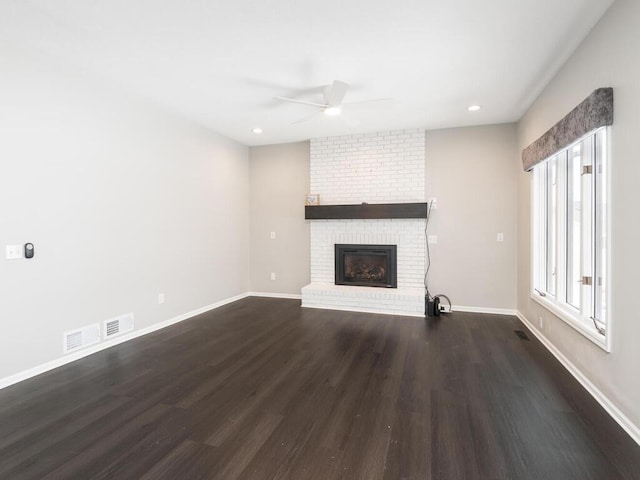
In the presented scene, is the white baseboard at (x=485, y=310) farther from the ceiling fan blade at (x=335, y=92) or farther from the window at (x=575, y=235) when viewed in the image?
the ceiling fan blade at (x=335, y=92)

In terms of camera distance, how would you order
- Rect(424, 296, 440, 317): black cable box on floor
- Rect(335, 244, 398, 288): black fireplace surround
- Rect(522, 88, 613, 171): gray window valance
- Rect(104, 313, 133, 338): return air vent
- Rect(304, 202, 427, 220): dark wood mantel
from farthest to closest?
Rect(335, 244, 398, 288): black fireplace surround, Rect(304, 202, 427, 220): dark wood mantel, Rect(424, 296, 440, 317): black cable box on floor, Rect(104, 313, 133, 338): return air vent, Rect(522, 88, 613, 171): gray window valance

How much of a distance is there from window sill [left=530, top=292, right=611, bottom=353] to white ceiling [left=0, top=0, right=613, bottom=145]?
2303 millimetres

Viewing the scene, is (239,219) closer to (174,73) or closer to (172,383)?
(174,73)

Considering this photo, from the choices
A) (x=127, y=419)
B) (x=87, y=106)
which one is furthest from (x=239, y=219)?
(x=127, y=419)

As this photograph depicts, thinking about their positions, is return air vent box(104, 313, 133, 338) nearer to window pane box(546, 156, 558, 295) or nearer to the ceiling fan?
the ceiling fan

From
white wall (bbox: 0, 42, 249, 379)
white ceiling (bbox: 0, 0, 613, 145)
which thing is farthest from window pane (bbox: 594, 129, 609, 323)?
white wall (bbox: 0, 42, 249, 379)

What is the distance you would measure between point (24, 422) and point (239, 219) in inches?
154

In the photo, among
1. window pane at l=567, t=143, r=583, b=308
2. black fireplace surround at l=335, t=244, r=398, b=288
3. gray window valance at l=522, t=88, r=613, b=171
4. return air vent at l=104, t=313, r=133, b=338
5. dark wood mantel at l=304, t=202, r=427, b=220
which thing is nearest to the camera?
gray window valance at l=522, t=88, r=613, b=171

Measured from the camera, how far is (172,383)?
2568 mm

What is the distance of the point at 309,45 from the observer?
8.54 ft

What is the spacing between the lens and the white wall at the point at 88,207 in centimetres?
257

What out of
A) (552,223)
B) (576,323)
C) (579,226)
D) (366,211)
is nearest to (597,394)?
(576,323)

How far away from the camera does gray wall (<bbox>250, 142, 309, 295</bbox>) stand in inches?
219

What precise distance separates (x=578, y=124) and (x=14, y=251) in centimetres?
464
